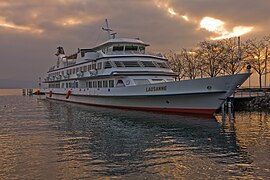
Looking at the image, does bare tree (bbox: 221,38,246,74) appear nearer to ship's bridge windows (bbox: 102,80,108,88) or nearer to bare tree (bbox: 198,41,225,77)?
bare tree (bbox: 198,41,225,77)

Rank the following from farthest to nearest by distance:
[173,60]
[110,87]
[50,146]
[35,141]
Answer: [173,60], [110,87], [35,141], [50,146]

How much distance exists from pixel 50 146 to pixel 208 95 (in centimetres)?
1333

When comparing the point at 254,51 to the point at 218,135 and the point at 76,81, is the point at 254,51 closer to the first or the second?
the point at 76,81

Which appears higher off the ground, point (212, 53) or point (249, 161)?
point (212, 53)

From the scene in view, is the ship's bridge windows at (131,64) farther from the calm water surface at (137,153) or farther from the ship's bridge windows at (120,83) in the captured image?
the calm water surface at (137,153)

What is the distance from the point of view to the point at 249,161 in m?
9.84

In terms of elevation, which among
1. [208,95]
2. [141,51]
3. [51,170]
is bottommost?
[51,170]

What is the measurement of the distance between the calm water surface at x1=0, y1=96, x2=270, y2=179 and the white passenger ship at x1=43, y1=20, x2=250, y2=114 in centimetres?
481

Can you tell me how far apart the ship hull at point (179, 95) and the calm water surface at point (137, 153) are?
179 inches

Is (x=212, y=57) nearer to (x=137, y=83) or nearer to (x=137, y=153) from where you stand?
(x=137, y=83)

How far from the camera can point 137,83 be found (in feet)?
93.4

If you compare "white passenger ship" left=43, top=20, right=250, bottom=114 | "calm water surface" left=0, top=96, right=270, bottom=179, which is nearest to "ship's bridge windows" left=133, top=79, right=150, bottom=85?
"white passenger ship" left=43, top=20, right=250, bottom=114

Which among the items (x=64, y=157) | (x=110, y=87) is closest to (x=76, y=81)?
(x=110, y=87)

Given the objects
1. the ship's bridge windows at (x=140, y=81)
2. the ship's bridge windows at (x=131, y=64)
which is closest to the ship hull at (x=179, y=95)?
the ship's bridge windows at (x=140, y=81)
